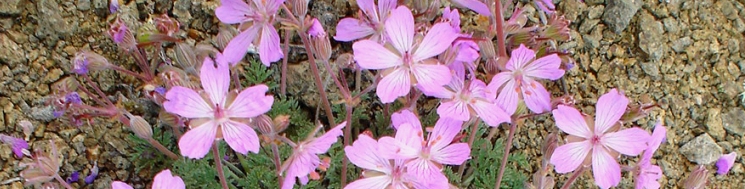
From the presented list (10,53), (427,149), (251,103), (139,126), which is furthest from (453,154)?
(10,53)

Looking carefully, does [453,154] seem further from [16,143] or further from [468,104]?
[16,143]

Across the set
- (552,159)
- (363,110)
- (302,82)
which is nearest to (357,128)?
(363,110)

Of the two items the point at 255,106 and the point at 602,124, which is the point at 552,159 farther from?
the point at 255,106

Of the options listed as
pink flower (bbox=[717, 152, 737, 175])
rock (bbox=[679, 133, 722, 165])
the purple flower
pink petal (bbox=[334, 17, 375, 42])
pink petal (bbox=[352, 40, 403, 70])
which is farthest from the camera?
rock (bbox=[679, 133, 722, 165])

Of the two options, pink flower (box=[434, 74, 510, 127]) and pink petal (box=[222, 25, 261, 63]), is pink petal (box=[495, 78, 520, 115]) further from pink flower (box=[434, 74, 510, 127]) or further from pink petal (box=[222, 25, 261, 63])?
pink petal (box=[222, 25, 261, 63])

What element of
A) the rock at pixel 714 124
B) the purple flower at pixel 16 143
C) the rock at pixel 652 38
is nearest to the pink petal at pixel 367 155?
the purple flower at pixel 16 143

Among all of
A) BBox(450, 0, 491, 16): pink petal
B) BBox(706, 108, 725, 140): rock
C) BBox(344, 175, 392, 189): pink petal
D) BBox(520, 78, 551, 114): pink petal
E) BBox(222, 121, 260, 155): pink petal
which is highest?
BBox(450, 0, 491, 16): pink petal

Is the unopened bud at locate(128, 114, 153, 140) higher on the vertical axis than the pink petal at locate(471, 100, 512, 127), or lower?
lower

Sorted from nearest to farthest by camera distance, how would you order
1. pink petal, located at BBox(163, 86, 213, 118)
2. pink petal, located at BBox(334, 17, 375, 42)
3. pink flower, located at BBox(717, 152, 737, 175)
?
pink petal, located at BBox(163, 86, 213, 118) < pink petal, located at BBox(334, 17, 375, 42) < pink flower, located at BBox(717, 152, 737, 175)

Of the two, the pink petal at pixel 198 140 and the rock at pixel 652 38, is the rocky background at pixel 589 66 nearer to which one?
the rock at pixel 652 38

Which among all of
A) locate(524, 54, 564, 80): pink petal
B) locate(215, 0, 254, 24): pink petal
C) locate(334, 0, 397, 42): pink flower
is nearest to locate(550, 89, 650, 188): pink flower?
locate(524, 54, 564, 80): pink petal
